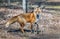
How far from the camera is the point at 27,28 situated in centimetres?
847

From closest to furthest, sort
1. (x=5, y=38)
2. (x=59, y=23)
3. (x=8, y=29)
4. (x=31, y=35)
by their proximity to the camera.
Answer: (x=5, y=38) < (x=31, y=35) < (x=8, y=29) < (x=59, y=23)

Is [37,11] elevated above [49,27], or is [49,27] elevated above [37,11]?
[37,11]

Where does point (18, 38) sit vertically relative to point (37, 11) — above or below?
below

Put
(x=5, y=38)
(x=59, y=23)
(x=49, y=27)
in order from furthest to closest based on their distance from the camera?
(x=59, y=23), (x=49, y=27), (x=5, y=38)

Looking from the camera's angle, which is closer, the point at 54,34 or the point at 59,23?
the point at 54,34

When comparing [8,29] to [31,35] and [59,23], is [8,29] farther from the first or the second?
[59,23]

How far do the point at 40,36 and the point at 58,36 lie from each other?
2.41 feet

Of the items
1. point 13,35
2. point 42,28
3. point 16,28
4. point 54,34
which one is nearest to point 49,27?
point 42,28

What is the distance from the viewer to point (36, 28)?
8.44m

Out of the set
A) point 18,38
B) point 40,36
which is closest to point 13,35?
point 18,38

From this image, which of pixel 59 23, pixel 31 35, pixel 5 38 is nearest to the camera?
pixel 5 38

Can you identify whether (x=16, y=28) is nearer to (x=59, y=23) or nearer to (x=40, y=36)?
(x=40, y=36)

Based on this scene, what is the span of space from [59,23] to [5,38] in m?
Result: 3.66

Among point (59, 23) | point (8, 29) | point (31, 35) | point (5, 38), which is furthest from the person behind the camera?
point (59, 23)
